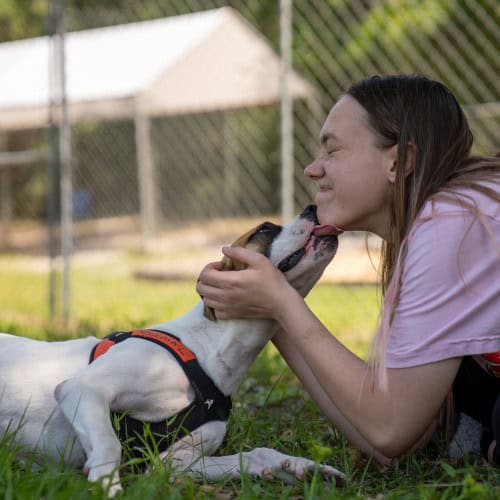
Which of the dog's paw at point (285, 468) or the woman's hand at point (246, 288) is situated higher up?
the woman's hand at point (246, 288)

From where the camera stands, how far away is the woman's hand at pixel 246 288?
235cm

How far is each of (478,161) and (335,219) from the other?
0.47 m

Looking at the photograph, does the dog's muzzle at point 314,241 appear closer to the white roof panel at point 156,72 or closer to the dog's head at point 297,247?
the dog's head at point 297,247

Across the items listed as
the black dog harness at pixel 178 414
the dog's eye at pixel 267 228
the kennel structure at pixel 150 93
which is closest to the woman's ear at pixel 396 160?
the dog's eye at pixel 267 228

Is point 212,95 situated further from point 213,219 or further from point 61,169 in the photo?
point 61,169

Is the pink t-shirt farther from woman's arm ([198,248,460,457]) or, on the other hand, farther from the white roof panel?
the white roof panel

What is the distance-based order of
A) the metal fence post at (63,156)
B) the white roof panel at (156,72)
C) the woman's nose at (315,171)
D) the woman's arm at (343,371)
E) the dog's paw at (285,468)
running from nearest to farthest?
the woman's arm at (343,371) < the dog's paw at (285,468) < the woman's nose at (315,171) < the metal fence post at (63,156) < the white roof panel at (156,72)

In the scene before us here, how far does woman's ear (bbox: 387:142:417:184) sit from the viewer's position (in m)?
2.40

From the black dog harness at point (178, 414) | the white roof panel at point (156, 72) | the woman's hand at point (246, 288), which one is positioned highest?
the white roof panel at point (156, 72)

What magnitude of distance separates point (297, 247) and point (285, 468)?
2.17ft

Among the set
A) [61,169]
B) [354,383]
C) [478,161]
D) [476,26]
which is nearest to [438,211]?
[478,161]

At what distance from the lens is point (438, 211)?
225cm

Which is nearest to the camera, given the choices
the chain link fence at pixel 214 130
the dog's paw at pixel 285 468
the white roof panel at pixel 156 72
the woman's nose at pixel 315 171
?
the dog's paw at pixel 285 468

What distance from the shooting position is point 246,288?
7.79ft
